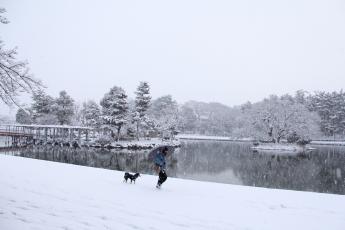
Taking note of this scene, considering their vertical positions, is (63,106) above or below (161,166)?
above

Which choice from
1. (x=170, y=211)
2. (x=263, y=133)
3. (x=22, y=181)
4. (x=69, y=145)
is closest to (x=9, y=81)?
(x=22, y=181)

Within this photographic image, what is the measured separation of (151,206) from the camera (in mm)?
7285

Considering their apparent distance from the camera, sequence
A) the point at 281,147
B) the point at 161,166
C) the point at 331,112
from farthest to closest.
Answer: the point at 331,112
the point at 281,147
the point at 161,166

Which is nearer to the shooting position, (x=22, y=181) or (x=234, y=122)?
(x=22, y=181)

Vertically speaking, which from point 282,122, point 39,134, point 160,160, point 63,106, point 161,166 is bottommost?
point 39,134

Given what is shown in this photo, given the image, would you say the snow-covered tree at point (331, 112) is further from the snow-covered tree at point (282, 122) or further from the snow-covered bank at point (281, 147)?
the snow-covered bank at point (281, 147)

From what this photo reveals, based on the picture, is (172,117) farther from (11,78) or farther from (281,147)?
(11,78)

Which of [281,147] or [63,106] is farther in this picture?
[63,106]

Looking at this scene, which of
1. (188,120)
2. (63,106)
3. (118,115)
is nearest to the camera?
(118,115)

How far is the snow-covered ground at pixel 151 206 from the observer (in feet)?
19.7

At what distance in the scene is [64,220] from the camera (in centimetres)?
591

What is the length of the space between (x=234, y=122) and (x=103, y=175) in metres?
98.4

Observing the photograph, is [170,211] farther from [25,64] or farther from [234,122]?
[234,122]

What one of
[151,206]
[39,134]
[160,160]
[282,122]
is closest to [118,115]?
[39,134]
